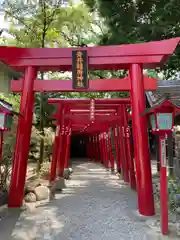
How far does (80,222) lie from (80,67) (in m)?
3.60

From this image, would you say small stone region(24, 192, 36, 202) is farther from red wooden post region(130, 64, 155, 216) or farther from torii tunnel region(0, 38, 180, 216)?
red wooden post region(130, 64, 155, 216)

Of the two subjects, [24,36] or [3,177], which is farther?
[24,36]

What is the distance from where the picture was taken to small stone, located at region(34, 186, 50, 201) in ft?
27.0

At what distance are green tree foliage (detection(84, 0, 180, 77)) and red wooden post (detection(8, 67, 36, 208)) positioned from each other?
5154 millimetres

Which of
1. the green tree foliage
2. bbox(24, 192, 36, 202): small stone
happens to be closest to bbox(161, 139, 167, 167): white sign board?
bbox(24, 192, 36, 202): small stone

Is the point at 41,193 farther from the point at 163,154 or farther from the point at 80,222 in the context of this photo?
the point at 163,154

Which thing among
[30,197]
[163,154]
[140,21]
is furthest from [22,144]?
[140,21]

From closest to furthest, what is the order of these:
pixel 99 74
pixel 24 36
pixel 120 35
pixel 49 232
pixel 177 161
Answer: pixel 49 232 < pixel 177 161 < pixel 120 35 < pixel 24 36 < pixel 99 74

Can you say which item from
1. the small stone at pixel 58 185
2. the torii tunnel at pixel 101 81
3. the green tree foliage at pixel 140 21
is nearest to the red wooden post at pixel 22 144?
the torii tunnel at pixel 101 81

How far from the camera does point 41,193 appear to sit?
8.31 meters

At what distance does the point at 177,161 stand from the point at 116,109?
3703 mm

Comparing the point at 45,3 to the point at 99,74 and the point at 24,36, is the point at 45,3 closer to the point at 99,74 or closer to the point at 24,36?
A: the point at 24,36

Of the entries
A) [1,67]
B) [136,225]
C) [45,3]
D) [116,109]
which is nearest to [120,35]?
[116,109]

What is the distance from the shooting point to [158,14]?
10469 mm
